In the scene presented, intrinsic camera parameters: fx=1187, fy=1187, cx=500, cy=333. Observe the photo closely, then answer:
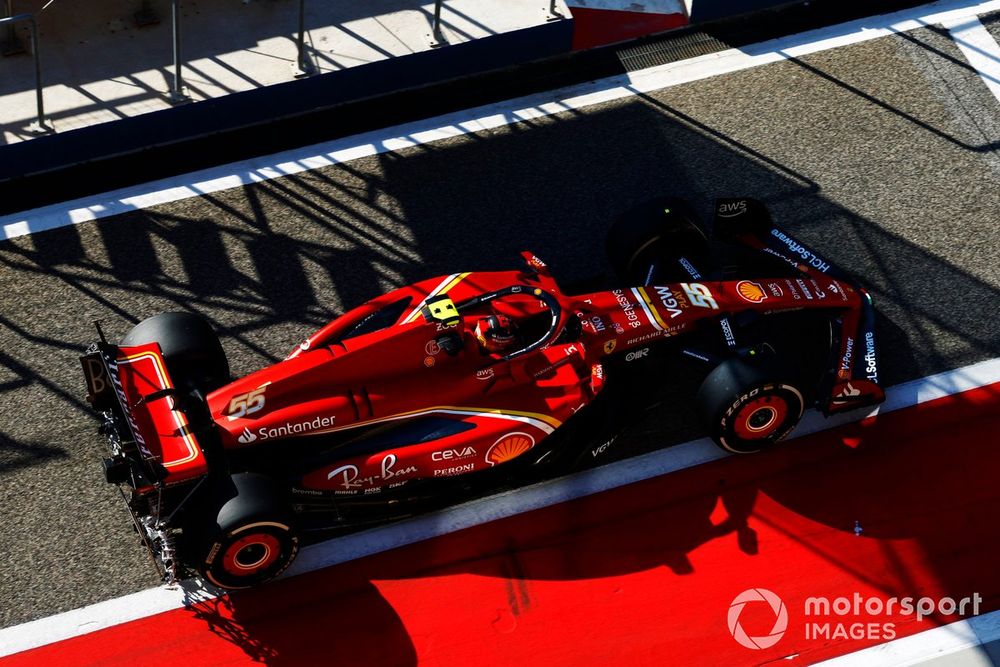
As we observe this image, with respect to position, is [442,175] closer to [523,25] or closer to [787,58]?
[523,25]

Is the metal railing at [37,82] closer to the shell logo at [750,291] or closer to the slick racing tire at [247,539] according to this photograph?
the slick racing tire at [247,539]

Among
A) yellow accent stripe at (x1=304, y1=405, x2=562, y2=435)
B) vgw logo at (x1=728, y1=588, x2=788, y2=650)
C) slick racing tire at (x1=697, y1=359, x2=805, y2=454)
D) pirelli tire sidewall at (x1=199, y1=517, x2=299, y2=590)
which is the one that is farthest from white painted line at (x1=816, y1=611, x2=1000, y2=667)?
pirelli tire sidewall at (x1=199, y1=517, x2=299, y2=590)

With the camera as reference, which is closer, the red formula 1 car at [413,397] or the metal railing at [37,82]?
the red formula 1 car at [413,397]

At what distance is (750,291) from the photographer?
349 inches

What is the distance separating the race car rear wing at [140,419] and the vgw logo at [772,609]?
145 inches

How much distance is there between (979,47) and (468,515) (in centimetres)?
726

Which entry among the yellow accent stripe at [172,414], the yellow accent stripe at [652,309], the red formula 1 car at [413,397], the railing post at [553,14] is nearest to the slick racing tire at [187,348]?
the red formula 1 car at [413,397]

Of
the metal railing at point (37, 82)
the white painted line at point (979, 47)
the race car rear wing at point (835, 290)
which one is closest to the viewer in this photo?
the race car rear wing at point (835, 290)

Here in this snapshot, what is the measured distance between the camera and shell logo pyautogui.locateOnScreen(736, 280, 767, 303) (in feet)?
28.9

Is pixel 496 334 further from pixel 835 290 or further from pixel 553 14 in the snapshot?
pixel 553 14

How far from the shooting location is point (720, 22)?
12062 mm

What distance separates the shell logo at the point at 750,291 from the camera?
28.9ft

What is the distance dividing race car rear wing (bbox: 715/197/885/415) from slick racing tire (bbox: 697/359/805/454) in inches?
15.4

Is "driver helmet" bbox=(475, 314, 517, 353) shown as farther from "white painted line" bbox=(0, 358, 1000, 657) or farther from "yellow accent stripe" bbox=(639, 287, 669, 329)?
"white painted line" bbox=(0, 358, 1000, 657)
